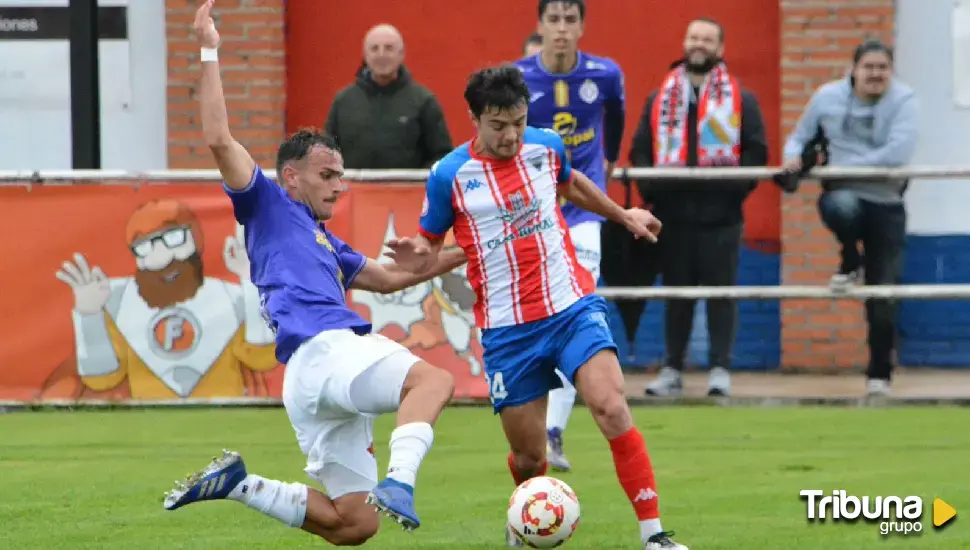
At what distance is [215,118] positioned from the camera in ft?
22.1

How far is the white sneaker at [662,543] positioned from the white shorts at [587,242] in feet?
9.25

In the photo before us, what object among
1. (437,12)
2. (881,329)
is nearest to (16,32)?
(437,12)

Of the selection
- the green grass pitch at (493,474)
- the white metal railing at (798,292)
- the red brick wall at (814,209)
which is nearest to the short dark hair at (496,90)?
the green grass pitch at (493,474)

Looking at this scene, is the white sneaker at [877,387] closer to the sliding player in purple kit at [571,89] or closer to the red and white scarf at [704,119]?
the red and white scarf at [704,119]

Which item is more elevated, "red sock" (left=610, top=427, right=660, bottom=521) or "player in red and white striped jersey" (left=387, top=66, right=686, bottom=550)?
"player in red and white striped jersey" (left=387, top=66, right=686, bottom=550)

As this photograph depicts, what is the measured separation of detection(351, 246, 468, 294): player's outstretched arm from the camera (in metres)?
7.48

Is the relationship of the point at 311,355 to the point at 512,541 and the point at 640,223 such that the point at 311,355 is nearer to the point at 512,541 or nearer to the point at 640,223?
the point at 512,541

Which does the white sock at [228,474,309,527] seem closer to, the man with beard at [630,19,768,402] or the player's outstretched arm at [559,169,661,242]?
the player's outstretched arm at [559,169,661,242]

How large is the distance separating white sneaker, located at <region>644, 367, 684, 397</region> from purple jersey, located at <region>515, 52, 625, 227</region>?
2.38 meters

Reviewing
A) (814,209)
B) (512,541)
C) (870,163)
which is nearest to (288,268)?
(512,541)

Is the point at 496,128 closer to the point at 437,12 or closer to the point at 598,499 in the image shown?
the point at 598,499

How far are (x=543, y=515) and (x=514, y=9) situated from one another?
8.72 meters

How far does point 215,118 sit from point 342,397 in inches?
43.5

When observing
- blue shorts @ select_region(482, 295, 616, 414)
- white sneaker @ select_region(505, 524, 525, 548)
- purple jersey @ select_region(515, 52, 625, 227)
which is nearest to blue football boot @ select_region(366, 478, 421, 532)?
white sneaker @ select_region(505, 524, 525, 548)
